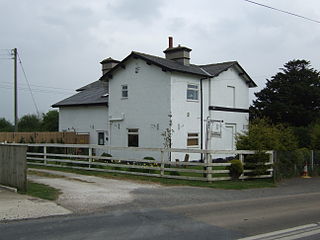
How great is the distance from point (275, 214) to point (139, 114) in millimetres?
17605

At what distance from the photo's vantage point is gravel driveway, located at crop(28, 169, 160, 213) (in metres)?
10.3

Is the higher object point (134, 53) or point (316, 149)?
point (134, 53)

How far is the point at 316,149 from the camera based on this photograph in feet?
70.3

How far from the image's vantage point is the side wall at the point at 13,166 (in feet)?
39.2

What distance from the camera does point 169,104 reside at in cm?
2428

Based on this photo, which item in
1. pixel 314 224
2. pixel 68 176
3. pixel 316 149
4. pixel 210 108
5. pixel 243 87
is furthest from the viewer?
pixel 243 87

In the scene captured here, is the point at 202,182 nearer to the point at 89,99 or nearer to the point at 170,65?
the point at 170,65

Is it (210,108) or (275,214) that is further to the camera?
(210,108)

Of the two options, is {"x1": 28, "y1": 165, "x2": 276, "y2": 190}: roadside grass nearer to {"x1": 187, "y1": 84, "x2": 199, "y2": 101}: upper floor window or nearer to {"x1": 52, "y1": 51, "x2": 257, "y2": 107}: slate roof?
{"x1": 52, "y1": 51, "x2": 257, "y2": 107}: slate roof

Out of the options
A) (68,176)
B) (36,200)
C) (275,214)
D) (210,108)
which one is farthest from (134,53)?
(275,214)

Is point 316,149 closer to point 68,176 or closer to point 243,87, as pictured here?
point 243,87

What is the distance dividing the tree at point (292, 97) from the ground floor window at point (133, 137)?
12.1 meters

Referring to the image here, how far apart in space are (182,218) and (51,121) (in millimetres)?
42816

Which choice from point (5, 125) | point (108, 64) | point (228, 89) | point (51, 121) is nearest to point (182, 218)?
point (228, 89)
